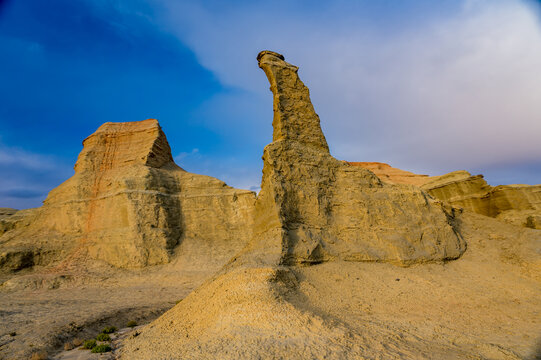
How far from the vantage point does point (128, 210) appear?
22.2m

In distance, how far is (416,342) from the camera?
4980 mm

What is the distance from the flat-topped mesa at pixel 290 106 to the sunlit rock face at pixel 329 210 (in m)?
0.05

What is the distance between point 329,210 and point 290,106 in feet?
14.9

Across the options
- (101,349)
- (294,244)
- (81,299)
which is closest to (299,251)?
(294,244)

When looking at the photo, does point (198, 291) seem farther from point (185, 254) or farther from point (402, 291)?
point (185, 254)

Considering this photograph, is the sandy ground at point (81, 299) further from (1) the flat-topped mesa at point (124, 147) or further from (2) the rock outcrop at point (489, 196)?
(2) the rock outcrop at point (489, 196)

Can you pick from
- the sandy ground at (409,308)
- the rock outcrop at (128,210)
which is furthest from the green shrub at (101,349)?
the rock outcrop at (128,210)

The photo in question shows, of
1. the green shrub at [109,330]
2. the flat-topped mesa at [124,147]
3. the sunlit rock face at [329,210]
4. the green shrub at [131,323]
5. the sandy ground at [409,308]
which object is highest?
the flat-topped mesa at [124,147]

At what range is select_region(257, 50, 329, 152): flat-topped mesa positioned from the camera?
36.6 ft

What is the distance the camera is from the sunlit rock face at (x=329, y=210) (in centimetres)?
868

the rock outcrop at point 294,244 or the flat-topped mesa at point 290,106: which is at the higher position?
the flat-topped mesa at point 290,106

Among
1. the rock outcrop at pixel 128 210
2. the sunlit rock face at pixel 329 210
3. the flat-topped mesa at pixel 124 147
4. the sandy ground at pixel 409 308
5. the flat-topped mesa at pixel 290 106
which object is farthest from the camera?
the flat-topped mesa at pixel 124 147

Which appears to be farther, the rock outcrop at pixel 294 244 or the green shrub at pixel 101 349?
the green shrub at pixel 101 349

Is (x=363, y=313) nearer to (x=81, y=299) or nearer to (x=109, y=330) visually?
(x=109, y=330)
